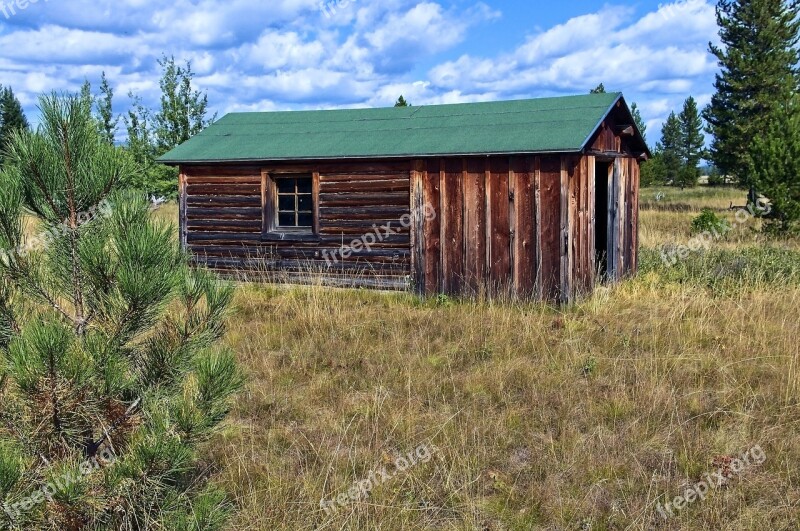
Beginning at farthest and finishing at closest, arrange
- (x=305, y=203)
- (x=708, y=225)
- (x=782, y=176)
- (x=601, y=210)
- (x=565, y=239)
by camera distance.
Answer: (x=708, y=225) → (x=782, y=176) → (x=601, y=210) → (x=305, y=203) → (x=565, y=239)

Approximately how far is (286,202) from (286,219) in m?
0.30

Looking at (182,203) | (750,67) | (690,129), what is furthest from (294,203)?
(690,129)

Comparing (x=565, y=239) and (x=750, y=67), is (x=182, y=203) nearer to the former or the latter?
(x=565, y=239)

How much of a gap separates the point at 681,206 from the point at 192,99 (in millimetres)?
22648

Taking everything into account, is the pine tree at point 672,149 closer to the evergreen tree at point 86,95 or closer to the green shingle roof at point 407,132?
the green shingle roof at point 407,132

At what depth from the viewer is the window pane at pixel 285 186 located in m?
12.2

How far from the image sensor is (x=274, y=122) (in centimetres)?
1358

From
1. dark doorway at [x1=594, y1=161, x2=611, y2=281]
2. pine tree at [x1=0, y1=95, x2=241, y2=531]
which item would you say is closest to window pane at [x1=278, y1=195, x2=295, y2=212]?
dark doorway at [x1=594, y1=161, x2=611, y2=281]

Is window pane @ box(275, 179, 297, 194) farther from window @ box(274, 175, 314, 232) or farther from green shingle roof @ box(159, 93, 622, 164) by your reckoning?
green shingle roof @ box(159, 93, 622, 164)

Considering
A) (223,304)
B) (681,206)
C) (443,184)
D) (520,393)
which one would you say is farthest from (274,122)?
(681,206)

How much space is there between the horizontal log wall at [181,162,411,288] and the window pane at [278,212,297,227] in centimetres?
33

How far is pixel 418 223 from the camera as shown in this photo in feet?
36.3

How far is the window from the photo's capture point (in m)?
12.1

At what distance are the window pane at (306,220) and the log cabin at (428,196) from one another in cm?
2
